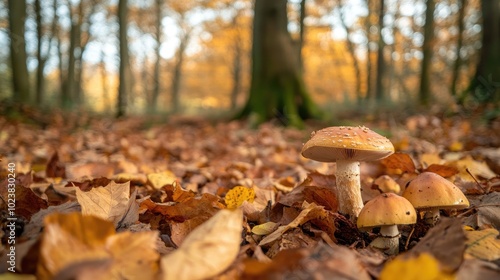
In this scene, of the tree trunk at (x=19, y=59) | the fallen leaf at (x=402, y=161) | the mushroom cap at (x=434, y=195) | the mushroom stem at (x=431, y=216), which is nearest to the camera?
the mushroom cap at (x=434, y=195)

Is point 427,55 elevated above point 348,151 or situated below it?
above

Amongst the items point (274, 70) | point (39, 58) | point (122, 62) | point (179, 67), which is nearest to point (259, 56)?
point (274, 70)

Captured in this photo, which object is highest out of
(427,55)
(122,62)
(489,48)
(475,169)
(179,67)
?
(179,67)

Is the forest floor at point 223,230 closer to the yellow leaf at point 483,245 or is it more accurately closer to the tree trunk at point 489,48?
the yellow leaf at point 483,245

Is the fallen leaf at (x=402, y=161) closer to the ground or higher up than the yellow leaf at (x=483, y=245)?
higher up

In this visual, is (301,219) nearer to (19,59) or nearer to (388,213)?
(388,213)

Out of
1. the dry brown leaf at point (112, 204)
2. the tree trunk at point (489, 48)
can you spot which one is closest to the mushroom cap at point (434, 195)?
the dry brown leaf at point (112, 204)

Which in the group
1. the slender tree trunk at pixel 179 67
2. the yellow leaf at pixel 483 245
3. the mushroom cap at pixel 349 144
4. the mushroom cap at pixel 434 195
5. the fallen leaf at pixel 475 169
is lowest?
the yellow leaf at pixel 483 245

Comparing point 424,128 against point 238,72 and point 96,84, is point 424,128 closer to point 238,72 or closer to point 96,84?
point 238,72
